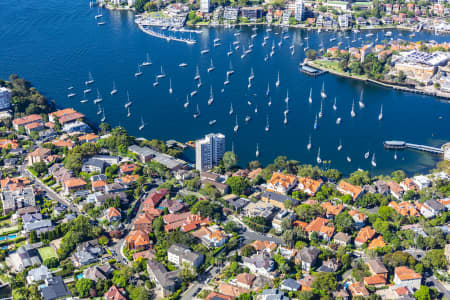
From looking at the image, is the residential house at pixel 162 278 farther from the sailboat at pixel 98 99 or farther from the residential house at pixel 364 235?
the sailboat at pixel 98 99

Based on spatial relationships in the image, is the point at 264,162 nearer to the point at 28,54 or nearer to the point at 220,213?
the point at 220,213

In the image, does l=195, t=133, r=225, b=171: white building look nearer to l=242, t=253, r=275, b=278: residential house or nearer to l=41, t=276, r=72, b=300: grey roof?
l=242, t=253, r=275, b=278: residential house

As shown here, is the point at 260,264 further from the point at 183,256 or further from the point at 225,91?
the point at 225,91

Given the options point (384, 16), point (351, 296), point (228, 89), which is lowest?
point (351, 296)

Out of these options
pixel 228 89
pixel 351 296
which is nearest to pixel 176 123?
pixel 228 89

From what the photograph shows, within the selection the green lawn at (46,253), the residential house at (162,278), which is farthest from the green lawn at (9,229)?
the residential house at (162,278)

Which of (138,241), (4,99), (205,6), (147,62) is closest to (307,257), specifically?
(138,241)
